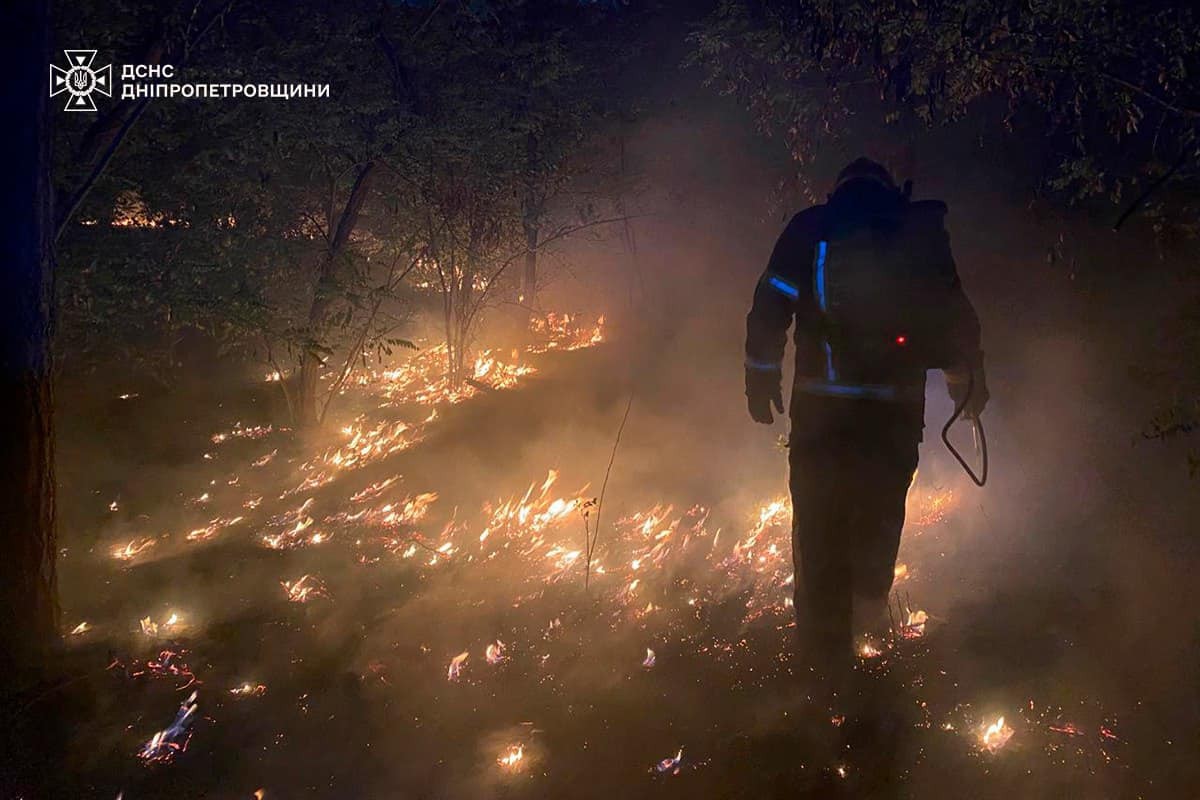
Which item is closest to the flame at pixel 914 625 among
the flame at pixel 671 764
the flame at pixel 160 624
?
the flame at pixel 671 764

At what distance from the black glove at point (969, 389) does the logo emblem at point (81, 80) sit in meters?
7.05

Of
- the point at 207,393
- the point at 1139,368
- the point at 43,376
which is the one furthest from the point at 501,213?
the point at 1139,368

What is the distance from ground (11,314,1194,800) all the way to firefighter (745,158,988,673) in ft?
1.75

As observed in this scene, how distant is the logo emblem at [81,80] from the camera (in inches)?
240

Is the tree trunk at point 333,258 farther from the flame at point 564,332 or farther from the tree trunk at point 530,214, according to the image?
the flame at point 564,332

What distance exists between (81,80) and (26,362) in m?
3.32

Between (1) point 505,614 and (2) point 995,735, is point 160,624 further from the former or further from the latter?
(2) point 995,735

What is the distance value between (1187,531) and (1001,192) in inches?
147

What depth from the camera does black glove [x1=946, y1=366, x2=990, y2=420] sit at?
4.35 m

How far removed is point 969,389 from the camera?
171 inches

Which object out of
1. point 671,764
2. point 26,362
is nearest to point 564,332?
point 26,362

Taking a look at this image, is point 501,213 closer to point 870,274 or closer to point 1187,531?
point 870,274

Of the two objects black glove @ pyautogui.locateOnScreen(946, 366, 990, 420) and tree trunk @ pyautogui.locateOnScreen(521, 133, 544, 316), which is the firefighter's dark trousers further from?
tree trunk @ pyautogui.locateOnScreen(521, 133, 544, 316)

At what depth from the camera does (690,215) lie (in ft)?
51.3
